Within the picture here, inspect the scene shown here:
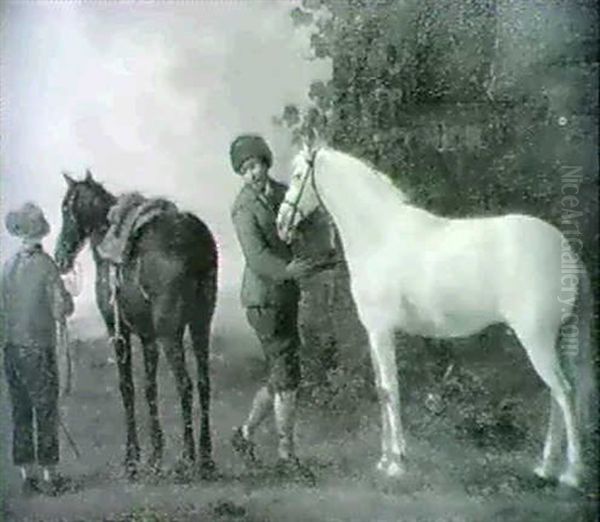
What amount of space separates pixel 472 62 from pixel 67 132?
63 cm

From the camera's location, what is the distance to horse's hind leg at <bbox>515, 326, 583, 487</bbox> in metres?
2.38

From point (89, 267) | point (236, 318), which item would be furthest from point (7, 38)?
point (236, 318)

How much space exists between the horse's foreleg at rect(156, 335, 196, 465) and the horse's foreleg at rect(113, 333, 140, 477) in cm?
6

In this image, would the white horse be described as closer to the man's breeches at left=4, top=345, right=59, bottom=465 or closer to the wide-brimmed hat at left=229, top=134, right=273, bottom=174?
the wide-brimmed hat at left=229, top=134, right=273, bottom=174

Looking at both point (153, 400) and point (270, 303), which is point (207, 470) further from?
point (270, 303)

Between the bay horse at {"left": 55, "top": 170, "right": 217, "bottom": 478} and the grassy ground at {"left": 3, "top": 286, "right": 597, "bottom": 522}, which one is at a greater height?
the bay horse at {"left": 55, "top": 170, "right": 217, "bottom": 478}

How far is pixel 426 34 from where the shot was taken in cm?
243

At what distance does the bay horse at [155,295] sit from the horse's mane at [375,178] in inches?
9.1

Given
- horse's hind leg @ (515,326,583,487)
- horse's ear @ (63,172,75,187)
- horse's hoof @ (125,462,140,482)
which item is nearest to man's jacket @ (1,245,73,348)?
horse's ear @ (63,172,75,187)

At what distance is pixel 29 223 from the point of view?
2469mm

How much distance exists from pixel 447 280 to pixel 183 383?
434mm

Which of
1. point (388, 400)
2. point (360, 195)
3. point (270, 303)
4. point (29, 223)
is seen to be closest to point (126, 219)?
point (29, 223)

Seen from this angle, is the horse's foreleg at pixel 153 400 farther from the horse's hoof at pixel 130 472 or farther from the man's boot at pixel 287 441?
the man's boot at pixel 287 441

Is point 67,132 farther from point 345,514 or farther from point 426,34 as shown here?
point 345,514
